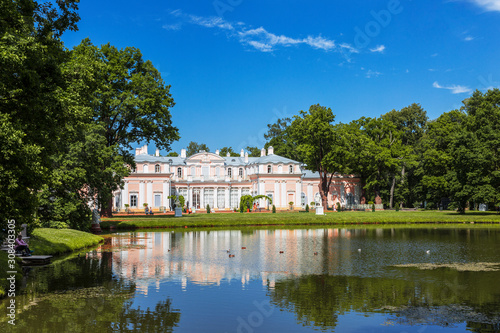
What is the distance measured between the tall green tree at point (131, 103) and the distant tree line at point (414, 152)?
20.9m

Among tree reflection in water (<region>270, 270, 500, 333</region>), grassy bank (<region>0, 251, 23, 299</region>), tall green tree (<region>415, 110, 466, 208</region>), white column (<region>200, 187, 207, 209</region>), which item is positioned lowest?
tree reflection in water (<region>270, 270, 500, 333</region>)

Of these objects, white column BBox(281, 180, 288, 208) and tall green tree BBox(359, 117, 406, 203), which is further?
white column BBox(281, 180, 288, 208)

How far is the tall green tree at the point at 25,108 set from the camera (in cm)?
1051

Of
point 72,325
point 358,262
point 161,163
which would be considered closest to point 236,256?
point 358,262

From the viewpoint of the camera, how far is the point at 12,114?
11.7 m

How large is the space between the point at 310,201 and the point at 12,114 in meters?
57.1

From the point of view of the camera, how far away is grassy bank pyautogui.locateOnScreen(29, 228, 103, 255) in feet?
62.0

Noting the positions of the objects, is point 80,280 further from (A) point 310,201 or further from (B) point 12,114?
(A) point 310,201

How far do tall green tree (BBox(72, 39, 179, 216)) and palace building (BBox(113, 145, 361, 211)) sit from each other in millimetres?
18531

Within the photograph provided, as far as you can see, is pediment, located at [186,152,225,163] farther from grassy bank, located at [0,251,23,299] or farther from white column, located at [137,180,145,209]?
grassy bank, located at [0,251,23,299]

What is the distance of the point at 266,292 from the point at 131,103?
27.2 meters

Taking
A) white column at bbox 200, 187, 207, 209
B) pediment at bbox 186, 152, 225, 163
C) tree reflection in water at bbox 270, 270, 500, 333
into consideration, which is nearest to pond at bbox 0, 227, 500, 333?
tree reflection in water at bbox 270, 270, 500, 333

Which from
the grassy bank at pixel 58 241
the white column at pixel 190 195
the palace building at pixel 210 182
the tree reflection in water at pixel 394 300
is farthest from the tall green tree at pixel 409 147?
the tree reflection in water at pixel 394 300

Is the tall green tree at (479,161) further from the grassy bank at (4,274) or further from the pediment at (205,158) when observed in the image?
the grassy bank at (4,274)
